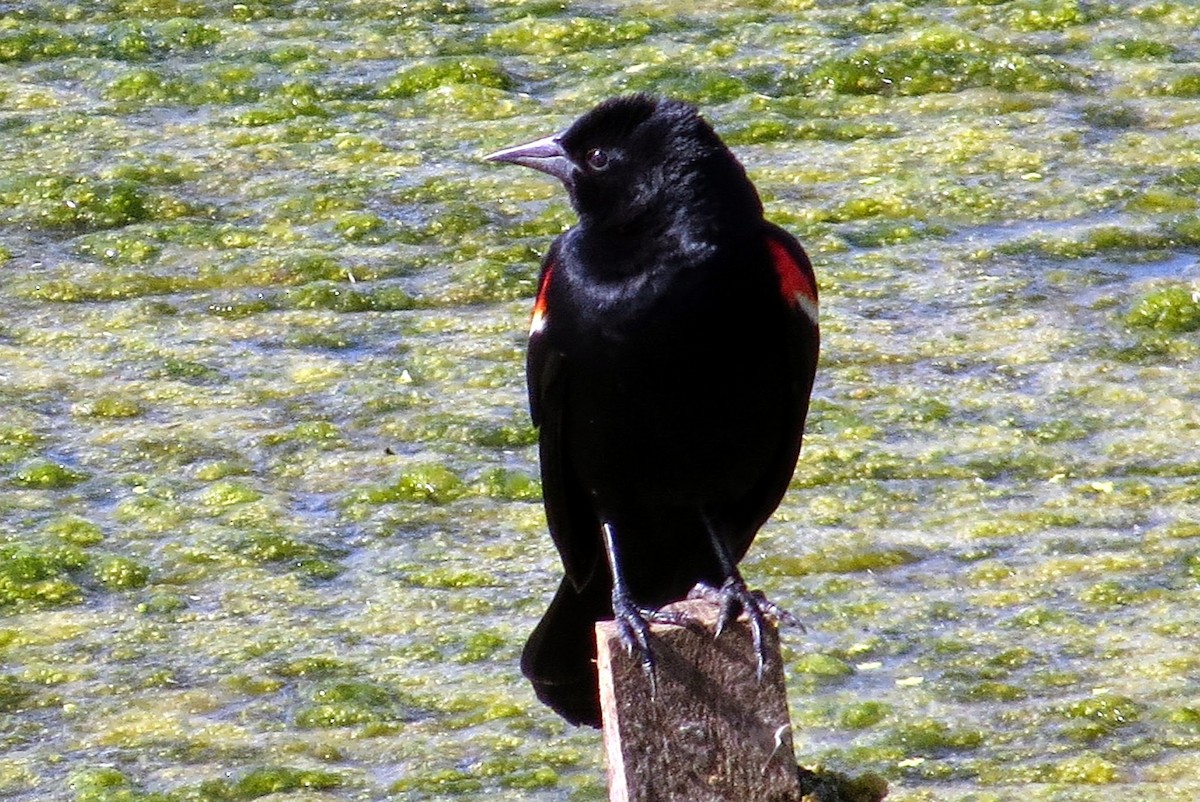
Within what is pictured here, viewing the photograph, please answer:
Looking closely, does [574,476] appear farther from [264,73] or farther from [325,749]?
[264,73]

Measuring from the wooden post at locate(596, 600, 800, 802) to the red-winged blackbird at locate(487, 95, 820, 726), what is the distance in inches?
17.0

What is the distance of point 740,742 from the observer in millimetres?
3076

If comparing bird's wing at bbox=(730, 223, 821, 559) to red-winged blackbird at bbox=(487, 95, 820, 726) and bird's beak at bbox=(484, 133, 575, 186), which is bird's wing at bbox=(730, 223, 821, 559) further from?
bird's beak at bbox=(484, 133, 575, 186)

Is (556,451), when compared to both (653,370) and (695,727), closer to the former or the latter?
(653,370)

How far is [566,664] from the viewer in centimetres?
378

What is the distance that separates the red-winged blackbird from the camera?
12.3ft

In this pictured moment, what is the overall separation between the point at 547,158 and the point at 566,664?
1031 millimetres

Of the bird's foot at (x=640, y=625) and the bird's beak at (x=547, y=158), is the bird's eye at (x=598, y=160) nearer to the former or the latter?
the bird's beak at (x=547, y=158)

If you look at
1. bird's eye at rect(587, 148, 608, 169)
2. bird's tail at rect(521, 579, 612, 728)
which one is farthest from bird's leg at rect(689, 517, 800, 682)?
bird's eye at rect(587, 148, 608, 169)

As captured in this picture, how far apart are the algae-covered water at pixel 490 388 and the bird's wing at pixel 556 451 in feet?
2.12

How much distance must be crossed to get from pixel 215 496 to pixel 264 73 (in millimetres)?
3165

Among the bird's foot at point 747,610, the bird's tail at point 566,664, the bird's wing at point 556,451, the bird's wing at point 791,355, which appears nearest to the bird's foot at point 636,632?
the bird's foot at point 747,610

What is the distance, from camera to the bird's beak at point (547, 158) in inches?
161

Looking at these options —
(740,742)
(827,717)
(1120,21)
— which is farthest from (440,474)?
(1120,21)
